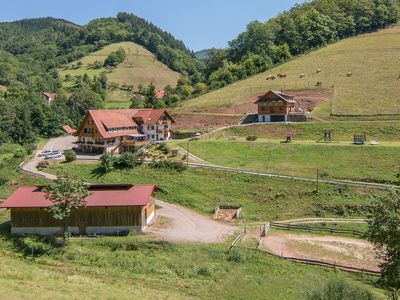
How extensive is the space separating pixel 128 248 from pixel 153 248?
240cm

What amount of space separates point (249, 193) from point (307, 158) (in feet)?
45.2

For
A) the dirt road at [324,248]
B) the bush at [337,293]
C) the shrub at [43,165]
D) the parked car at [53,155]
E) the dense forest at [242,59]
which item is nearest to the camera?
the bush at [337,293]

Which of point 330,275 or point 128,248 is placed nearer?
point 330,275

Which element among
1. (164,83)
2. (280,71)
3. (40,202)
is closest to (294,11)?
(280,71)

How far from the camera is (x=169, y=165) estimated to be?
64062 mm

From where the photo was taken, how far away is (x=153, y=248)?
41625 mm

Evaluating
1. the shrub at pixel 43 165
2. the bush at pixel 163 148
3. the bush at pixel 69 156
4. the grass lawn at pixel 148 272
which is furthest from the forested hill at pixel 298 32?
the grass lawn at pixel 148 272

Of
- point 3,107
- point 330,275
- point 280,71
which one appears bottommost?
point 330,275

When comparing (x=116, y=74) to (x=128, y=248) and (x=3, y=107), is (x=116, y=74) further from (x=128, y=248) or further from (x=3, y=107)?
(x=128, y=248)

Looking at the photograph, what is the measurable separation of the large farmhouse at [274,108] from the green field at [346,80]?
355 inches

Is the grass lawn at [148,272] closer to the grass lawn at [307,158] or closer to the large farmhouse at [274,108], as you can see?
the grass lawn at [307,158]

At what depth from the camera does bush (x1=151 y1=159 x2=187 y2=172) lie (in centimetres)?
6317

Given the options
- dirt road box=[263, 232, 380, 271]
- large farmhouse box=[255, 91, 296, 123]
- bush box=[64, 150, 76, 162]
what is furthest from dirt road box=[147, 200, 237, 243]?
large farmhouse box=[255, 91, 296, 123]

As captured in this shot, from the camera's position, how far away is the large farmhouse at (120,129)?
245ft
